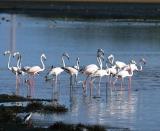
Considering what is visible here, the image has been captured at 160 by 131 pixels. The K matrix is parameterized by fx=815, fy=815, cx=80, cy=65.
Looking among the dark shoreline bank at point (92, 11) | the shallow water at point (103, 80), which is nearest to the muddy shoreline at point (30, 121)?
the shallow water at point (103, 80)

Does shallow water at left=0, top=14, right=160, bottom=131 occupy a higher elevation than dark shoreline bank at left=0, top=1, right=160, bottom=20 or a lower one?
lower

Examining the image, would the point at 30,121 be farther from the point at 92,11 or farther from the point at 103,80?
the point at 92,11

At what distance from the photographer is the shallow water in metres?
17.8

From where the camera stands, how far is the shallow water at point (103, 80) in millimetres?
17750

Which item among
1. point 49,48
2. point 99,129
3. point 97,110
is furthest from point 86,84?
point 49,48

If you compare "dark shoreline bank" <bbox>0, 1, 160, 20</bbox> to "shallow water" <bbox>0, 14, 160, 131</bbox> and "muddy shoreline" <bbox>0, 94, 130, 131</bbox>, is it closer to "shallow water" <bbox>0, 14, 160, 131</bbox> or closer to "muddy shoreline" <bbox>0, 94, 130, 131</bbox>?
"shallow water" <bbox>0, 14, 160, 131</bbox>

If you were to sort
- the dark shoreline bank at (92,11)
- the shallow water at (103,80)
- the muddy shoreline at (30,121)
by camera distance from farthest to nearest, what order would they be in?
the dark shoreline bank at (92,11) → the shallow water at (103,80) → the muddy shoreline at (30,121)

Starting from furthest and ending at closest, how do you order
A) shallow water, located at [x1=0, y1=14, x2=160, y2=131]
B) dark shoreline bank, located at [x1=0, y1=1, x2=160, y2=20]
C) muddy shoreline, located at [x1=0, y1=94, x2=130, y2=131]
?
dark shoreline bank, located at [x1=0, y1=1, x2=160, y2=20]
shallow water, located at [x1=0, y1=14, x2=160, y2=131]
muddy shoreline, located at [x1=0, y1=94, x2=130, y2=131]

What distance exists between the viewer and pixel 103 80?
25344 mm

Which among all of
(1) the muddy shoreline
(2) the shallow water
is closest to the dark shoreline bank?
(2) the shallow water

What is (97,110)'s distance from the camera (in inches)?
745

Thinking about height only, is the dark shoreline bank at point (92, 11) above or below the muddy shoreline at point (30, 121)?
above

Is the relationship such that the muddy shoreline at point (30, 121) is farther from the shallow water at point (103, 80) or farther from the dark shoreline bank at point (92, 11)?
the dark shoreline bank at point (92, 11)

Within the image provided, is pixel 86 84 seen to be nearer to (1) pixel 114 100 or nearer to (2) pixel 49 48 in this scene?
(1) pixel 114 100
